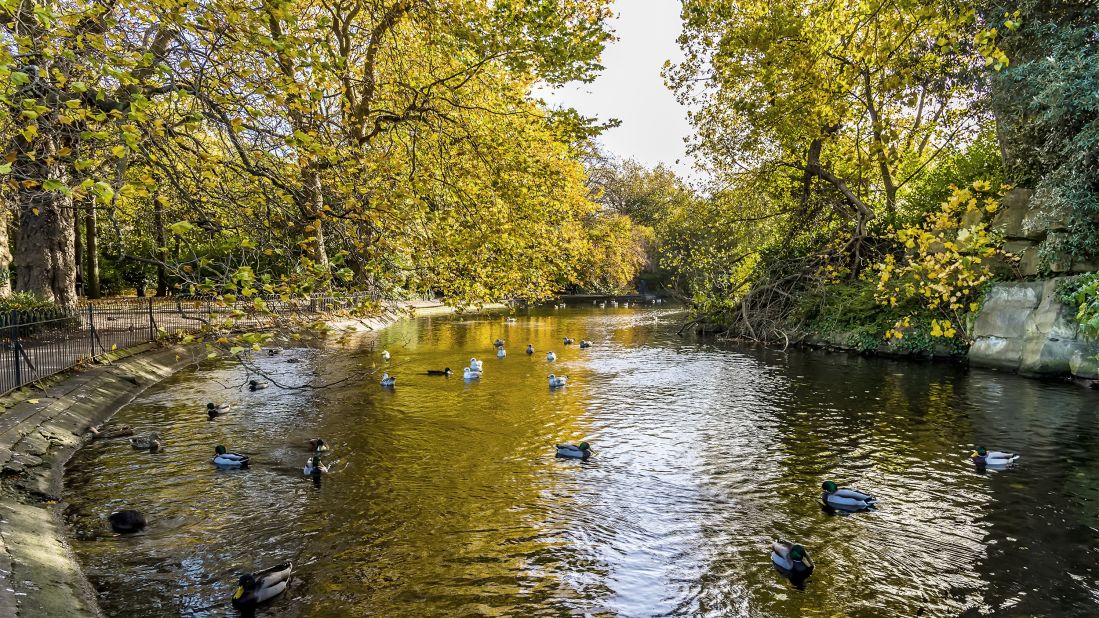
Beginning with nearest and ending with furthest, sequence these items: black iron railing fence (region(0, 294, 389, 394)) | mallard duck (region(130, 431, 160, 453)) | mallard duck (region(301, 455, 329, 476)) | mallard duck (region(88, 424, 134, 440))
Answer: black iron railing fence (region(0, 294, 389, 394)) < mallard duck (region(301, 455, 329, 476)) < mallard duck (region(130, 431, 160, 453)) < mallard duck (region(88, 424, 134, 440))

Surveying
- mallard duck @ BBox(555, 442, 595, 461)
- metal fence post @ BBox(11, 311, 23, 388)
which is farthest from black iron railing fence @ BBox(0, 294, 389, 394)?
mallard duck @ BBox(555, 442, 595, 461)

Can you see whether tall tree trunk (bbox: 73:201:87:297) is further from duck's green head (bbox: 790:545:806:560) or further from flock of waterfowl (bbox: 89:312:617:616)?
duck's green head (bbox: 790:545:806:560)

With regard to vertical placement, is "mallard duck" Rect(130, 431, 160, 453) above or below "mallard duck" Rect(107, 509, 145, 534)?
above

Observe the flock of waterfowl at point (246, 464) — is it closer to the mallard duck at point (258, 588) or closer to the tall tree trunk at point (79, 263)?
the mallard duck at point (258, 588)

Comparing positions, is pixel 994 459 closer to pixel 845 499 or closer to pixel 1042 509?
pixel 1042 509

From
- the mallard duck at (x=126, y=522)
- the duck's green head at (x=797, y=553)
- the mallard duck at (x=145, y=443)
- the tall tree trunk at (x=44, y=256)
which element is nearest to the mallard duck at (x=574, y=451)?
the duck's green head at (x=797, y=553)

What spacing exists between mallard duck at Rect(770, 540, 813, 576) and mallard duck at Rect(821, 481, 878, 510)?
2105 mm

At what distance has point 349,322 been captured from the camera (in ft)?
132

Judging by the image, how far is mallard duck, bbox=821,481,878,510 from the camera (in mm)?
10031

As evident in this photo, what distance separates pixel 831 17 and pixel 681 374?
14024mm

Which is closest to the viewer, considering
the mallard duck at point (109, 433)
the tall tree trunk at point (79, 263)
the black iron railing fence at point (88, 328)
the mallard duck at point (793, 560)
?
the mallard duck at point (793, 560)

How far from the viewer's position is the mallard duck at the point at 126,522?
30.2ft

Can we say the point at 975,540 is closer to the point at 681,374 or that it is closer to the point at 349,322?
the point at 681,374

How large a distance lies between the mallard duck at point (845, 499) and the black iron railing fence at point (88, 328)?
8.05 m
